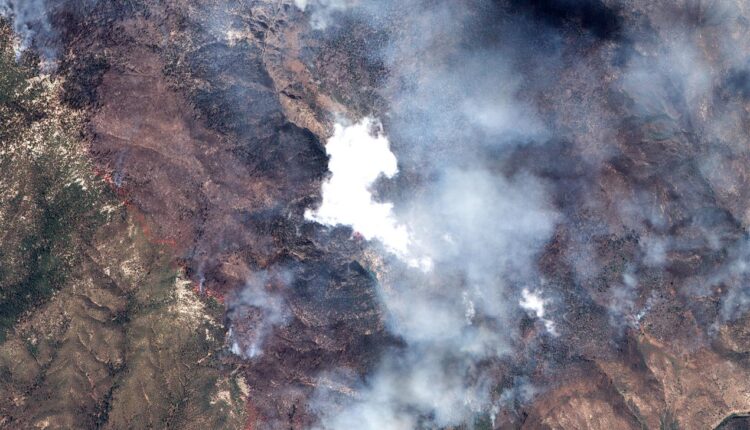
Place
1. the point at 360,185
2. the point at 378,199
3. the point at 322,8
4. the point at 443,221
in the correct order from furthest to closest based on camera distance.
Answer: the point at 443,221 < the point at 378,199 < the point at 360,185 < the point at 322,8

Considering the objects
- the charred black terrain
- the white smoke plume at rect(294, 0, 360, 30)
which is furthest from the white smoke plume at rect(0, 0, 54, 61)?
the white smoke plume at rect(294, 0, 360, 30)

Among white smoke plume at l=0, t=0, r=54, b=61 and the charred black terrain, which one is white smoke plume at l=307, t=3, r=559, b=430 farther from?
white smoke plume at l=0, t=0, r=54, b=61

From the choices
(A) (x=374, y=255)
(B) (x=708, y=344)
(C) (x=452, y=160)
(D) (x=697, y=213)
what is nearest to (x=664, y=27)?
(D) (x=697, y=213)

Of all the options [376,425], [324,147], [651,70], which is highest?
[651,70]

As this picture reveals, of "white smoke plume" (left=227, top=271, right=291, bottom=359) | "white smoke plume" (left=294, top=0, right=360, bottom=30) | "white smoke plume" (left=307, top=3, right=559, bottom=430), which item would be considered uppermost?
"white smoke plume" (left=294, top=0, right=360, bottom=30)

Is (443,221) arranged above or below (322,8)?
below

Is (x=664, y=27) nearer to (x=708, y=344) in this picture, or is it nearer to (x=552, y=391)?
(x=708, y=344)

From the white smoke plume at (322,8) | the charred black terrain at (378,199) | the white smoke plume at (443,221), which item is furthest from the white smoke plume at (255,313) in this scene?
the white smoke plume at (322,8)

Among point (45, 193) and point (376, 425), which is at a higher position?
point (45, 193)

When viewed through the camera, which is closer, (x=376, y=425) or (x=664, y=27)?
(x=664, y=27)

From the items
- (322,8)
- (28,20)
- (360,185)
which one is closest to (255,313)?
(360,185)

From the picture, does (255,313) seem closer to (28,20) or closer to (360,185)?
(360,185)
